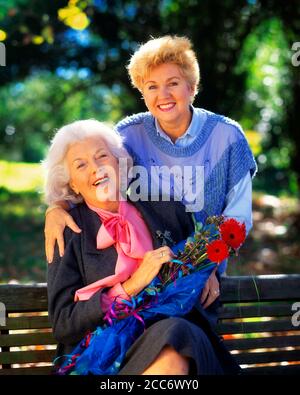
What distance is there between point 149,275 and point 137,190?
0.60 m

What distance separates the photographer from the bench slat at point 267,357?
133 inches

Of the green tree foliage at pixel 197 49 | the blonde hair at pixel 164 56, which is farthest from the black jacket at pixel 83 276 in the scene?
the green tree foliage at pixel 197 49

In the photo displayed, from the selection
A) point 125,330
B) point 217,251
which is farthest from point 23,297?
point 217,251

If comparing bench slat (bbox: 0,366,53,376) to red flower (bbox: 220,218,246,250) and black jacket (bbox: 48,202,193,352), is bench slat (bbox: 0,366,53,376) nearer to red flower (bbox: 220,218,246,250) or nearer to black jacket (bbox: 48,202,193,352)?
black jacket (bbox: 48,202,193,352)

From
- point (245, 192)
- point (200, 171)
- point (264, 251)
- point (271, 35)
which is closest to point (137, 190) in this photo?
point (200, 171)

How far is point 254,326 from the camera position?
3434 mm

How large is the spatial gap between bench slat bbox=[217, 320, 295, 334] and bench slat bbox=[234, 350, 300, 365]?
12 centimetres

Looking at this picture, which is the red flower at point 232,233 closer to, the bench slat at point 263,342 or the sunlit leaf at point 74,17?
the bench slat at point 263,342

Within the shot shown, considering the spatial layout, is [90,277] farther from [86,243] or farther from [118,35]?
[118,35]

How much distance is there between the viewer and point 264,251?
8.45 meters

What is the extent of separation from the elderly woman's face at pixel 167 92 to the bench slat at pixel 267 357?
1.28 meters

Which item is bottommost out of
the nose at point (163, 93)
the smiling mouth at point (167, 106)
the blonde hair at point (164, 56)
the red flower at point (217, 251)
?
the red flower at point (217, 251)

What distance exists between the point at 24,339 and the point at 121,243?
2.40 feet

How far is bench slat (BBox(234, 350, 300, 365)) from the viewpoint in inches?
133
